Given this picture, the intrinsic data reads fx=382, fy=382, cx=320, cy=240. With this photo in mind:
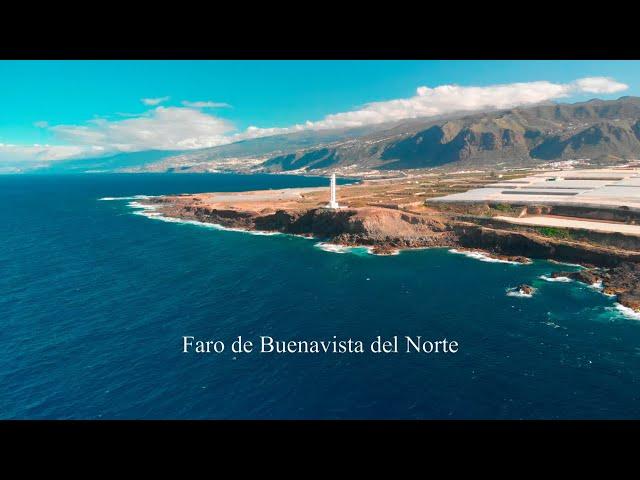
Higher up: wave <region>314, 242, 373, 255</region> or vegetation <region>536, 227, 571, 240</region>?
vegetation <region>536, 227, 571, 240</region>

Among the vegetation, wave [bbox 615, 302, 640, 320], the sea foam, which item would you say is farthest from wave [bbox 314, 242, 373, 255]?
wave [bbox 615, 302, 640, 320]

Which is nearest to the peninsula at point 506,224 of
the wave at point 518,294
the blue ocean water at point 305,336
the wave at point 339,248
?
the wave at point 339,248

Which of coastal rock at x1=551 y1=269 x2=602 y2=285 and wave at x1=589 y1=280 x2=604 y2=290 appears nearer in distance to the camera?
wave at x1=589 y1=280 x2=604 y2=290

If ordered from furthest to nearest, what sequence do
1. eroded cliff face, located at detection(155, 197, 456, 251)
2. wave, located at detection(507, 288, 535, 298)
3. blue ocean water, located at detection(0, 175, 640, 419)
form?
1. eroded cliff face, located at detection(155, 197, 456, 251)
2. wave, located at detection(507, 288, 535, 298)
3. blue ocean water, located at detection(0, 175, 640, 419)

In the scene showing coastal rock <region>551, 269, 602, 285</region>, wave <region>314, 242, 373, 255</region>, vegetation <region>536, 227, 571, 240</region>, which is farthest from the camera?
wave <region>314, 242, 373, 255</region>

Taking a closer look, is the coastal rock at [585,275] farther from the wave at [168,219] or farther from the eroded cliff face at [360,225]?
the wave at [168,219]

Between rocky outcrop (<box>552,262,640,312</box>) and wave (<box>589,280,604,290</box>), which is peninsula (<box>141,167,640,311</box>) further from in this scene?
wave (<box>589,280,604,290</box>)

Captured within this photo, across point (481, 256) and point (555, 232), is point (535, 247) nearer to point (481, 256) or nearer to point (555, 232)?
point (555, 232)
